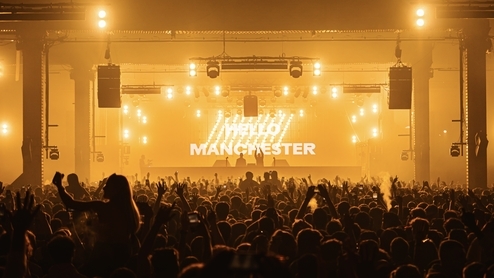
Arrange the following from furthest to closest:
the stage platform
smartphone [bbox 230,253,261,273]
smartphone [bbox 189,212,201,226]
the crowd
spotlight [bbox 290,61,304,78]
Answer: the stage platform, spotlight [bbox 290,61,304,78], smartphone [bbox 189,212,201,226], the crowd, smartphone [bbox 230,253,261,273]

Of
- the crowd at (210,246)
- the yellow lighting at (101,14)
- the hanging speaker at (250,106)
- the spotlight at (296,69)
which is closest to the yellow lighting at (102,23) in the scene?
the yellow lighting at (101,14)

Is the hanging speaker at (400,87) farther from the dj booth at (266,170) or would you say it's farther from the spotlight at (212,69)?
the dj booth at (266,170)

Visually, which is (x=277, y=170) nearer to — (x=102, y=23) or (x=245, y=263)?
(x=102, y=23)

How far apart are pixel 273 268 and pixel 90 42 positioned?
3024 centimetres

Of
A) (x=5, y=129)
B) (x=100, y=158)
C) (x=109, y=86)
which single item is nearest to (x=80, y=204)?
(x=109, y=86)

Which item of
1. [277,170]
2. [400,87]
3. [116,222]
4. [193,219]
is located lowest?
[277,170]

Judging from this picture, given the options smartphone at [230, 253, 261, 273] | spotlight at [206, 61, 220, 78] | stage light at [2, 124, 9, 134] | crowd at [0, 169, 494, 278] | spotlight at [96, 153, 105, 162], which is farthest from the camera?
stage light at [2, 124, 9, 134]

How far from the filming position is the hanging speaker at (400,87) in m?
26.3

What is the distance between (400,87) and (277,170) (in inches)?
706

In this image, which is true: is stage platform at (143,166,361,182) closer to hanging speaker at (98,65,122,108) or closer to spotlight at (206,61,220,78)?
spotlight at (206,61,220,78)

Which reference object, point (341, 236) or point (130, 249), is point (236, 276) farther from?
point (341, 236)

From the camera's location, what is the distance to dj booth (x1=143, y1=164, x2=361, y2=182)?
4338cm

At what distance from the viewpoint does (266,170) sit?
43.5 meters


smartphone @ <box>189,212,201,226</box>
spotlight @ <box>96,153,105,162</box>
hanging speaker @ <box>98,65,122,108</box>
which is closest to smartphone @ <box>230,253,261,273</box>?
smartphone @ <box>189,212,201,226</box>
